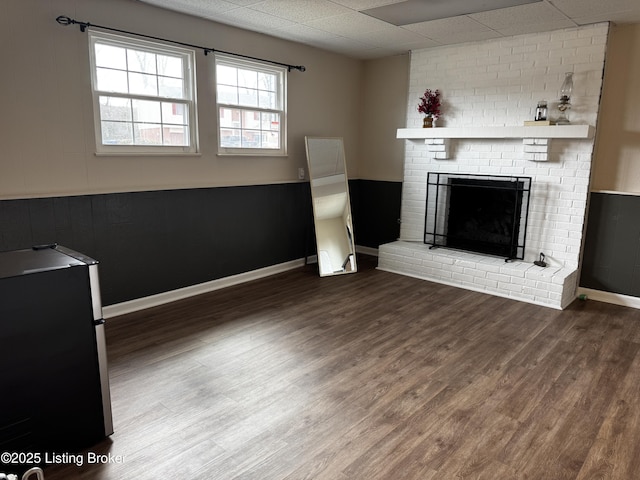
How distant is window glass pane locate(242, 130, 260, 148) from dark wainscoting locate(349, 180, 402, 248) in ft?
5.53

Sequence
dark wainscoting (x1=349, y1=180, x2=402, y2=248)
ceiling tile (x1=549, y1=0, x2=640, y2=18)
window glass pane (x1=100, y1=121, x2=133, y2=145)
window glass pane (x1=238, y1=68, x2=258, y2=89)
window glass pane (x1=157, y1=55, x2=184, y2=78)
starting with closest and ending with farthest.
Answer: ceiling tile (x1=549, y1=0, x2=640, y2=18) < window glass pane (x1=100, y1=121, x2=133, y2=145) < window glass pane (x1=157, y1=55, x2=184, y2=78) < window glass pane (x1=238, y1=68, x2=258, y2=89) < dark wainscoting (x1=349, y1=180, x2=402, y2=248)

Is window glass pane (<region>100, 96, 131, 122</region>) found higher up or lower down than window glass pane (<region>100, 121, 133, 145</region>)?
higher up

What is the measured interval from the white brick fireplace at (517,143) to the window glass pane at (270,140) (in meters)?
1.47

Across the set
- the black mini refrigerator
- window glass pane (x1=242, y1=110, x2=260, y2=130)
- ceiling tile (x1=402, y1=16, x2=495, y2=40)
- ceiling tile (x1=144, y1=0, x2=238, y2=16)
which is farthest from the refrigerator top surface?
ceiling tile (x1=402, y1=16, x2=495, y2=40)

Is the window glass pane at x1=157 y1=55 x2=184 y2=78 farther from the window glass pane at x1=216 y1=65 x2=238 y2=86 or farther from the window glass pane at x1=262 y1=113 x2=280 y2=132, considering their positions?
the window glass pane at x1=262 y1=113 x2=280 y2=132

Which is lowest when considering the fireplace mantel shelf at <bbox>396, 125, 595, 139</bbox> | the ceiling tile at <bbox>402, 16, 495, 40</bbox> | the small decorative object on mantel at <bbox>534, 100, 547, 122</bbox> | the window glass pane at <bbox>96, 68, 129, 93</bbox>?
the fireplace mantel shelf at <bbox>396, 125, 595, 139</bbox>

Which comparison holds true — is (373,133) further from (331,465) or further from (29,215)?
(331,465)

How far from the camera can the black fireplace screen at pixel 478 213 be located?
185 inches

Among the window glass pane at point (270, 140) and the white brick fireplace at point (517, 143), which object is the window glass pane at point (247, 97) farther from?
the white brick fireplace at point (517, 143)

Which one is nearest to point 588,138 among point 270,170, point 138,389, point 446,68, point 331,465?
point 446,68

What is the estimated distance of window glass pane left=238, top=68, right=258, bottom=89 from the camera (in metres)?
4.57

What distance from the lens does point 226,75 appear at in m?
4.44

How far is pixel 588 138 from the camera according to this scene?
420cm

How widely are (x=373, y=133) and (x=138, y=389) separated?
440cm
